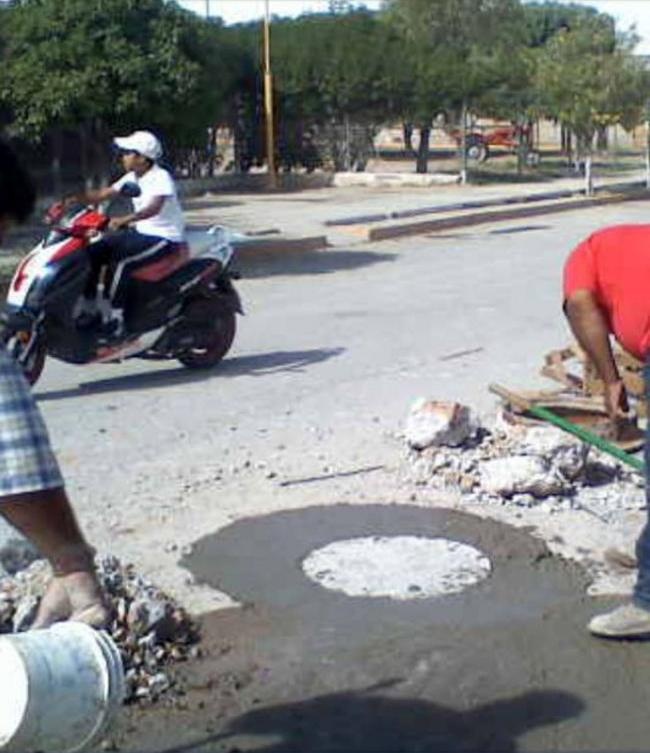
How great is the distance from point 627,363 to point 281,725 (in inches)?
157

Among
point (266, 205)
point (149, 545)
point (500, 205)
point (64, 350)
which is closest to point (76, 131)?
point (266, 205)

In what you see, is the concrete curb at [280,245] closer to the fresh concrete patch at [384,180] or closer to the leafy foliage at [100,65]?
the leafy foliage at [100,65]

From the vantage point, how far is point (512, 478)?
6.68m

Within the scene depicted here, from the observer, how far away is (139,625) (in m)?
4.84

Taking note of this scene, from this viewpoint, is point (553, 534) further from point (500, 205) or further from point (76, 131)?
point (500, 205)

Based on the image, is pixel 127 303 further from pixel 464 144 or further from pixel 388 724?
pixel 464 144

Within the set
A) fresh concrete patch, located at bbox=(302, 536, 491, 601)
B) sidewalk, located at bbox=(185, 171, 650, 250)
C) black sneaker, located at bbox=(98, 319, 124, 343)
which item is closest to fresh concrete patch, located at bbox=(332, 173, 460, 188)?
sidewalk, located at bbox=(185, 171, 650, 250)

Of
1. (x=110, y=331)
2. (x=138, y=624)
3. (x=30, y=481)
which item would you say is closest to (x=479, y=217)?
(x=110, y=331)

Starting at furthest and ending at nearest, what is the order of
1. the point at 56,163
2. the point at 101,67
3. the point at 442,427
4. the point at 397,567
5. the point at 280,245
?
the point at 56,163 < the point at 280,245 < the point at 101,67 < the point at 442,427 < the point at 397,567

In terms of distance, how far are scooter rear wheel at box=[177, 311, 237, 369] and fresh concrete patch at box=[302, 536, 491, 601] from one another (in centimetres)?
407

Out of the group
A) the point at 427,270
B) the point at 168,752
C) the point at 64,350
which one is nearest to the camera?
the point at 168,752

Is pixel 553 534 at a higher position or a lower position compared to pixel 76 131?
lower

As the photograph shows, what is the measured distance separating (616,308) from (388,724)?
153cm

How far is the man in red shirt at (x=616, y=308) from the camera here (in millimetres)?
4902
